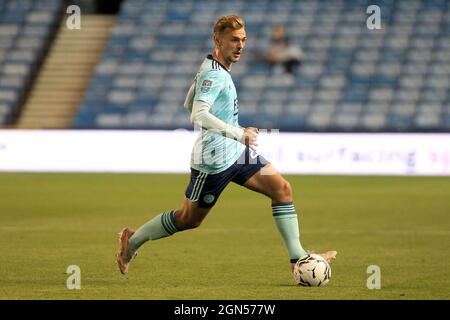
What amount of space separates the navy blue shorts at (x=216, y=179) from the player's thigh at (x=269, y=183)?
0.04 meters

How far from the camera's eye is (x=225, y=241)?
12281 millimetres

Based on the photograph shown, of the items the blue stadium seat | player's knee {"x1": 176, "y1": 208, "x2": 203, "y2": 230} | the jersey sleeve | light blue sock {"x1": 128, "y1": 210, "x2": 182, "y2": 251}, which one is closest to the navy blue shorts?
player's knee {"x1": 176, "y1": 208, "x2": 203, "y2": 230}

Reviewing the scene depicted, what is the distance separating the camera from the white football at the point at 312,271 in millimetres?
8656

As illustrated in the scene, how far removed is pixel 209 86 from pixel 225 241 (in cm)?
393

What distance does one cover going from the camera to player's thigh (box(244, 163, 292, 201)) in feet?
29.1

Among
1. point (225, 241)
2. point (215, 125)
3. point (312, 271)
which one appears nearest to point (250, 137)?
point (215, 125)

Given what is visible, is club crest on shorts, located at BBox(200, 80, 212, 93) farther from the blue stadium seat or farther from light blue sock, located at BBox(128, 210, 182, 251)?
the blue stadium seat

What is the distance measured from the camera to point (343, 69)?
26.8 meters

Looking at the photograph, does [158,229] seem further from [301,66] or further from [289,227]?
[301,66]

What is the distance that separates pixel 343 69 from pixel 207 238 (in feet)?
48.3

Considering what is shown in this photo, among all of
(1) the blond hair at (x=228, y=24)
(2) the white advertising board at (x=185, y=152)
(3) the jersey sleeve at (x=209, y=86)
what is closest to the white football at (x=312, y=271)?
(3) the jersey sleeve at (x=209, y=86)

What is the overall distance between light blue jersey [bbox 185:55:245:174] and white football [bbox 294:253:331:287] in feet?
3.08

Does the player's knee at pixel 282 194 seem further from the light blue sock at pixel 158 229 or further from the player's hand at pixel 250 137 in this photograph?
the light blue sock at pixel 158 229
